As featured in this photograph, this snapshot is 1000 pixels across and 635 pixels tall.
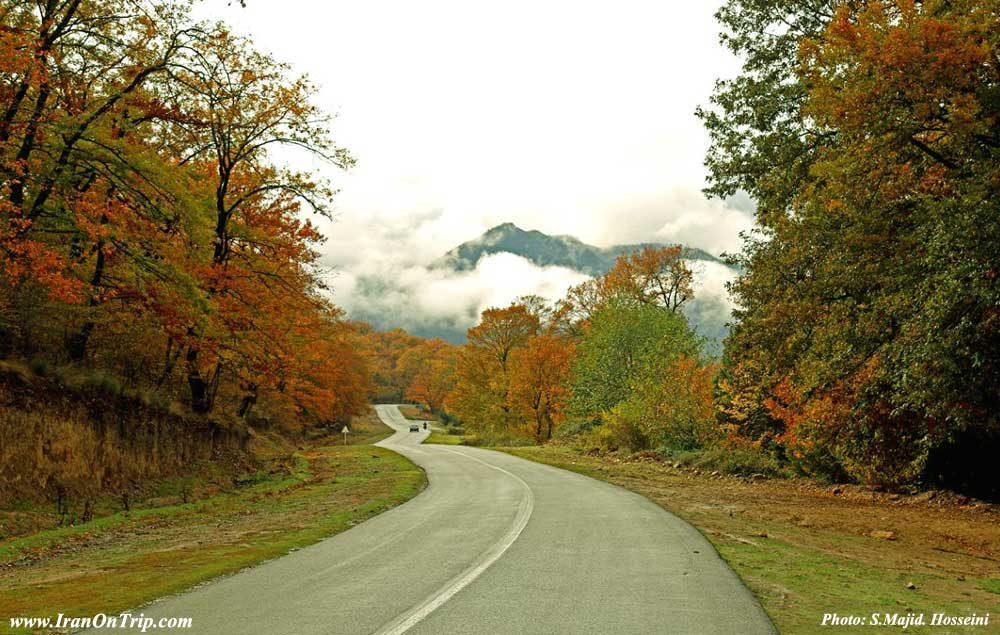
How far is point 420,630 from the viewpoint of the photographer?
5680mm

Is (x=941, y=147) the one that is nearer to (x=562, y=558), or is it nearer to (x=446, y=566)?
(x=562, y=558)

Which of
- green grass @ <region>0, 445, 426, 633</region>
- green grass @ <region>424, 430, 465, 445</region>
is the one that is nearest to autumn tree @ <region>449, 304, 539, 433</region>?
green grass @ <region>424, 430, 465, 445</region>

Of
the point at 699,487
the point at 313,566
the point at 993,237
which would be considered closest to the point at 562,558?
the point at 313,566

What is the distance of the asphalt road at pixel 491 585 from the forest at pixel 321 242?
20.1ft

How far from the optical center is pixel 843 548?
1122cm

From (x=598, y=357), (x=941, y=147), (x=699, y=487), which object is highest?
(x=941, y=147)

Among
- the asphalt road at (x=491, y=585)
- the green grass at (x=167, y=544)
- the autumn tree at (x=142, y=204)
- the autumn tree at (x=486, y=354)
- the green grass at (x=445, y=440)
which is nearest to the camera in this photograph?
the asphalt road at (x=491, y=585)

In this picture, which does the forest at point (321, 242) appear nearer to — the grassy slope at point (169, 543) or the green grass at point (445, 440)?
the grassy slope at point (169, 543)

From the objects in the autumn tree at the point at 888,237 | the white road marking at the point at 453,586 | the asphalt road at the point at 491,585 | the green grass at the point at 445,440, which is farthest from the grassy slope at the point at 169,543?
the green grass at the point at 445,440

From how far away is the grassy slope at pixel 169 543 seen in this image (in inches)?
290

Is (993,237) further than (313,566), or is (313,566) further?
(993,237)

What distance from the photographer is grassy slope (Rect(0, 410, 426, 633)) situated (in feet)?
24.2

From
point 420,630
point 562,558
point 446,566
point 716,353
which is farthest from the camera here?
point 716,353

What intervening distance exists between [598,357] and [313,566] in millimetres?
34037
